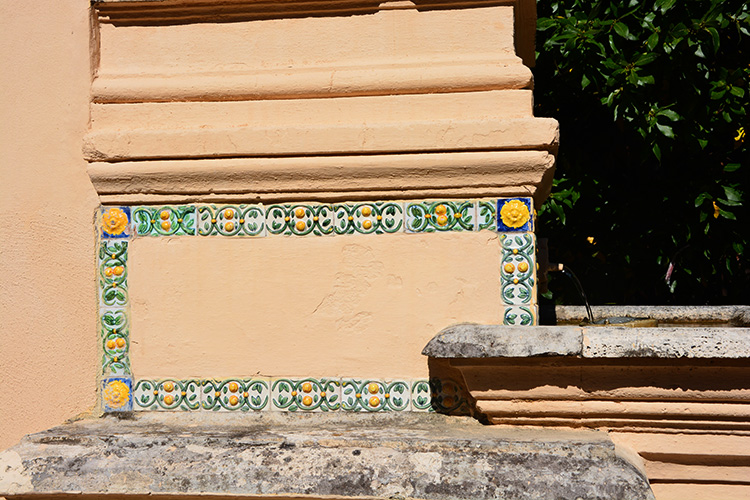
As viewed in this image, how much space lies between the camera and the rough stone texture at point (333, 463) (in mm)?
1969

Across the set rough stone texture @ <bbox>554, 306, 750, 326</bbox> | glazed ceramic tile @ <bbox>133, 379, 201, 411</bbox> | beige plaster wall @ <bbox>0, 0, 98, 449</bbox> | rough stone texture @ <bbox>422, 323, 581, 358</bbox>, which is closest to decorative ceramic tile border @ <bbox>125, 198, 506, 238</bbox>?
beige plaster wall @ <bbox>0, 0, 98, 449</bbox>

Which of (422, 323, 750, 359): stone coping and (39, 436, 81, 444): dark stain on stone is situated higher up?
(422, 323, 750, 359): stone coping

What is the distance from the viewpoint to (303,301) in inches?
94.7

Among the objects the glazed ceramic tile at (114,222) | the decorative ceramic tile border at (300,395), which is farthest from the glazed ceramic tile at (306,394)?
the glazed ceramic tile at (114,222)

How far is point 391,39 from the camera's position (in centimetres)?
248

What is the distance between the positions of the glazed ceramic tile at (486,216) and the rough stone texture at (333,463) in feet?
1.88

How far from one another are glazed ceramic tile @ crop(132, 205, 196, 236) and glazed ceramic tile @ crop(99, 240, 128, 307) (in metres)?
0.07

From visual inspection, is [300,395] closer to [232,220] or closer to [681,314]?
[232,220]

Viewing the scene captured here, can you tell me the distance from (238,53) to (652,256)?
397cm

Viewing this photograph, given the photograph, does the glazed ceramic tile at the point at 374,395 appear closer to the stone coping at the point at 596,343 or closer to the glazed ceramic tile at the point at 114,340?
the stone coping at the point at 596,343

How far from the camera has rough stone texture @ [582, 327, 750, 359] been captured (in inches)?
78.4

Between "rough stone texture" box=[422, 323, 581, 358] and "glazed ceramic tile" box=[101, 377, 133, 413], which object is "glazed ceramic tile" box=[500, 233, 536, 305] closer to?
"rough stone texture" box=[422, 323, 581, 358]

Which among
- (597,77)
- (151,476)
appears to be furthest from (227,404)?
(597,77)

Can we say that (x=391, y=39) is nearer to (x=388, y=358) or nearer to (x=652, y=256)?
(x=388, y=358)
